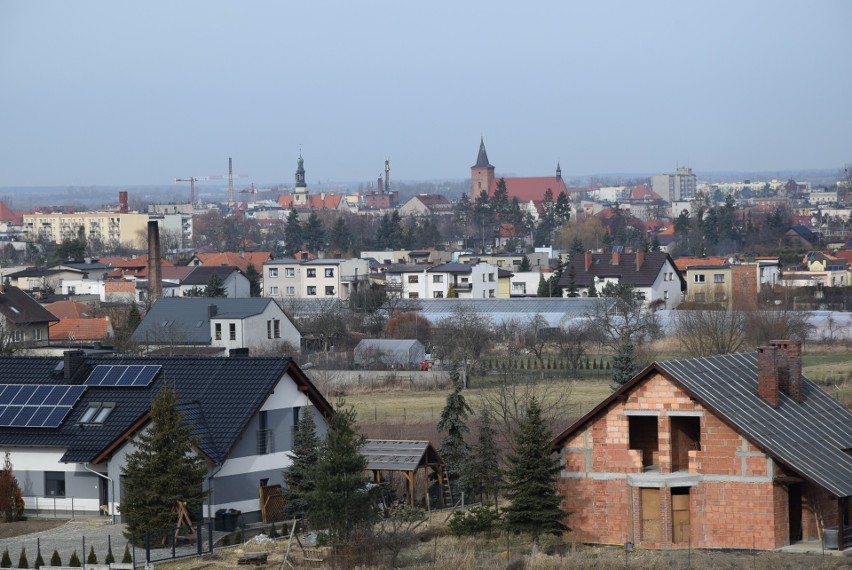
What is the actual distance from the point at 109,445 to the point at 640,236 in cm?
12889

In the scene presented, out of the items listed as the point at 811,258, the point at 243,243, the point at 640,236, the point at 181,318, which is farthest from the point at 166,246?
the point at 181,318

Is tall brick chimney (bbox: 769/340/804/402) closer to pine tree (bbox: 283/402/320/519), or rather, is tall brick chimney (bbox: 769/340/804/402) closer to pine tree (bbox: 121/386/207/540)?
pine tree (bbox: 283/402/320/519)

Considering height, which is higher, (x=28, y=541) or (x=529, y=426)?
(x=529, y=426)

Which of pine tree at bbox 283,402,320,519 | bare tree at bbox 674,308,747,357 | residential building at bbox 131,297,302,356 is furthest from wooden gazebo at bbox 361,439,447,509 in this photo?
residential building at bbox 131,297,302,356

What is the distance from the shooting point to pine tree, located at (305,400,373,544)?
23078mm

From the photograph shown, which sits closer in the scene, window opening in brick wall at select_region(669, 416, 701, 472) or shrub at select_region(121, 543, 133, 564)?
shrub at select_region(121, 543, 133, 564)

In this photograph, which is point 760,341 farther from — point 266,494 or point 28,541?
point 28,541

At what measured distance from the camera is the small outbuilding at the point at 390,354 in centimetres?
6150

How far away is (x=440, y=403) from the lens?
48.4 metres

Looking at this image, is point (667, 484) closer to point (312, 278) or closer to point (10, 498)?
point (10, 498)

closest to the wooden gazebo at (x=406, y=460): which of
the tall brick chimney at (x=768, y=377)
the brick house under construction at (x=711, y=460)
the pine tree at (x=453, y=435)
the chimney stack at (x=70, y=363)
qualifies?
the pine tree at (x=453, y=435)

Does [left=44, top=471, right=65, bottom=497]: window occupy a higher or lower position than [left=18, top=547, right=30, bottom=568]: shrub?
higher

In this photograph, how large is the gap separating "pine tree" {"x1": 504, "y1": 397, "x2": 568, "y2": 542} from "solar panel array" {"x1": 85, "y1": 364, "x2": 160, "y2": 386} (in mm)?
9735

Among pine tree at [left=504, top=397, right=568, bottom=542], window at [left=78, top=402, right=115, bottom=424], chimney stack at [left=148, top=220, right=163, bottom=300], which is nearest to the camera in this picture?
pine tree at [left=504, top=397, right=568, bottom=542]
